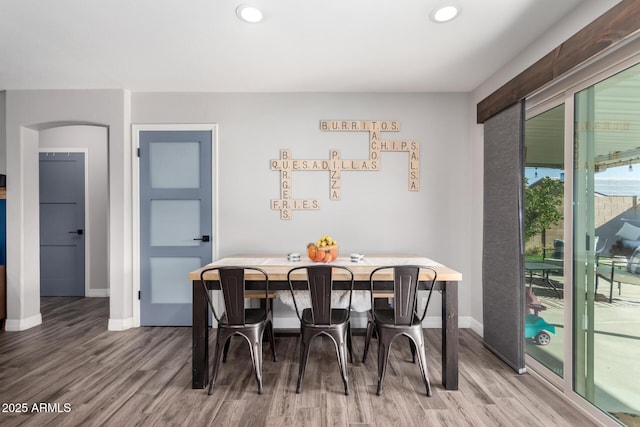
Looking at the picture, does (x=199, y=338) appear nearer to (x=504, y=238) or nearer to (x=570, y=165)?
(x=504, y=238)

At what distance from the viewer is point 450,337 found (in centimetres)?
220

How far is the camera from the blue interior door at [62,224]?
4586mm

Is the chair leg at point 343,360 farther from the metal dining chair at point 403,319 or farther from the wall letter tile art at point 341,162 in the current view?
the wall letter tile art at point 341,162

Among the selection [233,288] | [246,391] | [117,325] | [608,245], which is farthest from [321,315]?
[117,325]

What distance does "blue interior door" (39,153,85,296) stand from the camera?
4.59 metres

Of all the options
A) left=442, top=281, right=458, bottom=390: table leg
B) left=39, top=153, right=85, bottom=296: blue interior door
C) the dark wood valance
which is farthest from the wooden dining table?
left=39, top=153, right=85, bottom=296: blue interior door

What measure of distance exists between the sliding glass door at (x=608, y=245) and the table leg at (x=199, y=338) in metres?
2.56

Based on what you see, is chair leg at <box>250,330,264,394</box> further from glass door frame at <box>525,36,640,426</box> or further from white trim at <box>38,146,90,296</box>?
white trim at <box>38,146,90,296</box>

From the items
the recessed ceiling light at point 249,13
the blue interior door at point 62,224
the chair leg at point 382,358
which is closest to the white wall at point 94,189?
the blue interior door at point 62,224

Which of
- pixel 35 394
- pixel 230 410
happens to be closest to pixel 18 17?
pixel 35 394

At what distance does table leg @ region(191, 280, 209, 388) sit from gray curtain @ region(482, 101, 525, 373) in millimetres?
2402

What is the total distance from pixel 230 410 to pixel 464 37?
10.2 ft

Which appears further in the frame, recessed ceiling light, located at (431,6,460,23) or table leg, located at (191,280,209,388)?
table leg, located at (191,280,209,388)

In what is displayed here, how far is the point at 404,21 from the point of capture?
211 centimetres
